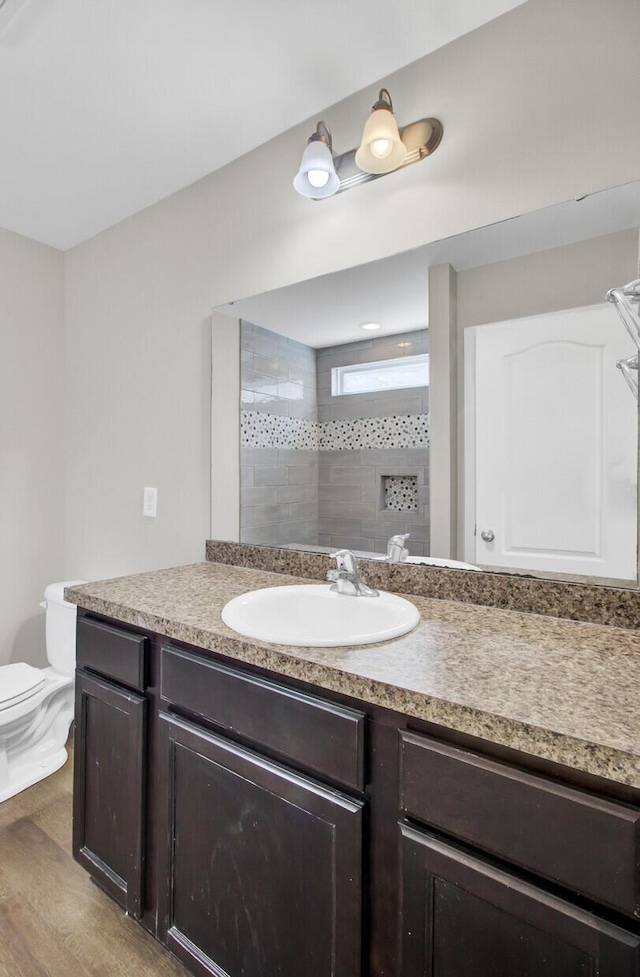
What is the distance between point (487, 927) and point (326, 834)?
0.93 ft

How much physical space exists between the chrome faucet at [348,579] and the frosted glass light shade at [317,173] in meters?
1.05

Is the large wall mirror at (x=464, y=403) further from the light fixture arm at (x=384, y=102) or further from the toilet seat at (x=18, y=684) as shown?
the toilet seat at (x=18, y=684)

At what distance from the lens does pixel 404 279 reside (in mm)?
1464

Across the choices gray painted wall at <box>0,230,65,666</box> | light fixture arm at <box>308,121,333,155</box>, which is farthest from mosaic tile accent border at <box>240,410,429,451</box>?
gray painted wall at <box>0,230,65,666</box>

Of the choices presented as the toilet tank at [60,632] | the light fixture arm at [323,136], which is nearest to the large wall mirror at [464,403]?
the light fixture arm at [323,136]

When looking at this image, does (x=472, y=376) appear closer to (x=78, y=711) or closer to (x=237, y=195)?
(x=237, y=195)

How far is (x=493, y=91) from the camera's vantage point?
1310 millimetres

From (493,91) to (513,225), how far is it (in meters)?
0.36

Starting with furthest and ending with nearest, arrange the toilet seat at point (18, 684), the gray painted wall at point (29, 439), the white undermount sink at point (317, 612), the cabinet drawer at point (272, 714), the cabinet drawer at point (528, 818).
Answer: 1. the gray painted wall at point (29, 439)
2. the toilet seat at point (18, 684)
3. the white undermount sink at point (317, 612)
4. the cabinet drawer at point (272, 714)
5. the cabinet drawer at point (528, 818)

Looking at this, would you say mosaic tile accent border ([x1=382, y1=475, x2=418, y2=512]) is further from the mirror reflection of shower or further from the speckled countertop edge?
the mirror reflection of shower

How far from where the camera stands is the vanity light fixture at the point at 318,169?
4.78ft

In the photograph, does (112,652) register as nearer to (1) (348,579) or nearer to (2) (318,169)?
(1) (348,579)

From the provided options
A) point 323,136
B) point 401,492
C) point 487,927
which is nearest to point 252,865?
point 487,927

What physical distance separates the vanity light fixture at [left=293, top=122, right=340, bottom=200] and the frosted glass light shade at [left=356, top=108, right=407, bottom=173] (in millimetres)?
116
